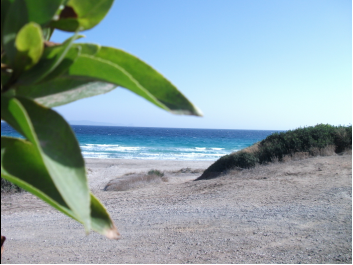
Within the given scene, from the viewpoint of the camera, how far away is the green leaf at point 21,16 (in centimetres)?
53

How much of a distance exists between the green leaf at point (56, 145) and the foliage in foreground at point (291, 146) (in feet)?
50.5

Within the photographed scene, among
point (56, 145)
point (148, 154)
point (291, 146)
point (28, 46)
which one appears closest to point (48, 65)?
point (28, 46)

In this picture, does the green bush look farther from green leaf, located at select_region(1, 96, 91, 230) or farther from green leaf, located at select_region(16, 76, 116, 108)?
green leaf, located at select_region(1, 96, 91, 230)

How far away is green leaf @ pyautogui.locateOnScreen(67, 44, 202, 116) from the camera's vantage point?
55 cm

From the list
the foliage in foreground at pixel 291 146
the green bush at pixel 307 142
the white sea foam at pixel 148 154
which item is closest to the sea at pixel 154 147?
the white sea foam at pixel 148 154

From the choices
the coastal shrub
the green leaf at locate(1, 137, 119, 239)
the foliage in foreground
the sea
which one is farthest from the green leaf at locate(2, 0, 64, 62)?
the foliage in foreground

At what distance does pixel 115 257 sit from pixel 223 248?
2.14 meters

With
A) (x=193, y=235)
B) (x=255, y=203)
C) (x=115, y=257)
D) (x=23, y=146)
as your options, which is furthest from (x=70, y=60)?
(x=255, y=203)

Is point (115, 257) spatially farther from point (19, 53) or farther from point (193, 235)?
point (19, 53)

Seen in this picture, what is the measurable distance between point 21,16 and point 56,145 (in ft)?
0.82

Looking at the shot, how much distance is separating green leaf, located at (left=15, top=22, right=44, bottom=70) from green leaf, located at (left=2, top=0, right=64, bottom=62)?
20mm

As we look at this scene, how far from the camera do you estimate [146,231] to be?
712 cm

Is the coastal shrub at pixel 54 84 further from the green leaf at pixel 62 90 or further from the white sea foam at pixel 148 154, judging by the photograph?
the white sea foam at pixel 148 154

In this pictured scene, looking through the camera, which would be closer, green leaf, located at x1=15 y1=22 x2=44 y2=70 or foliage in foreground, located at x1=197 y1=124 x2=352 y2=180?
green leaf, located at x1=15 y1=22 x2=44 y2=70
